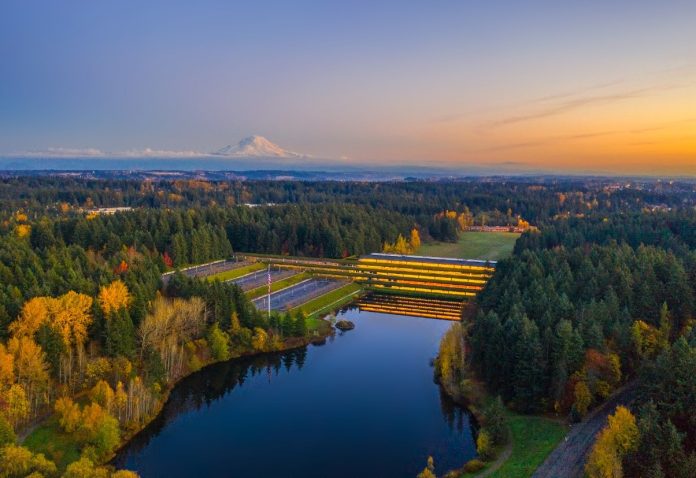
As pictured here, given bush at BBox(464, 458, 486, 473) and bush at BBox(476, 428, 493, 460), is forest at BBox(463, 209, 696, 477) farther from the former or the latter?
bush at BBox(476, 428, 493, 460)

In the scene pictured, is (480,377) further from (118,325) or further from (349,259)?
(349,259)

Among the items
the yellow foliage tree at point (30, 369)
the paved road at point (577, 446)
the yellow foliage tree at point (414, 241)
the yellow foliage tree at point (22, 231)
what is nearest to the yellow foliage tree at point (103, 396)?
the yellow foliage tree at point (30, 369)

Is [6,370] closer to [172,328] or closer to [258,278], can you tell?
[172,328]

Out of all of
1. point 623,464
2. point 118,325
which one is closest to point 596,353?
point 623,464

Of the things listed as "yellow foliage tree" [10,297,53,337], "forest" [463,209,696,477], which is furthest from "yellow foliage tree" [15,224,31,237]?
"forest" [463,209,696,477]

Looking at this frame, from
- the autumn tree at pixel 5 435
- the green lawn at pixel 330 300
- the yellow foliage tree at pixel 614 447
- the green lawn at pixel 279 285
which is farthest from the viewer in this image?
the green lawn at pixel 279 285

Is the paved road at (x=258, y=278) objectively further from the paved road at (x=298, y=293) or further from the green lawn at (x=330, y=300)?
the green lawn at (x=330, y=300)

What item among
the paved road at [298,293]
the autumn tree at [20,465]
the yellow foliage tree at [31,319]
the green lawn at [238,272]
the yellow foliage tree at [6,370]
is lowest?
the paved road at [298,293]

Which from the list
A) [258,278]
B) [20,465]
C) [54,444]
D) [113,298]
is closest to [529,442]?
[20,465]
